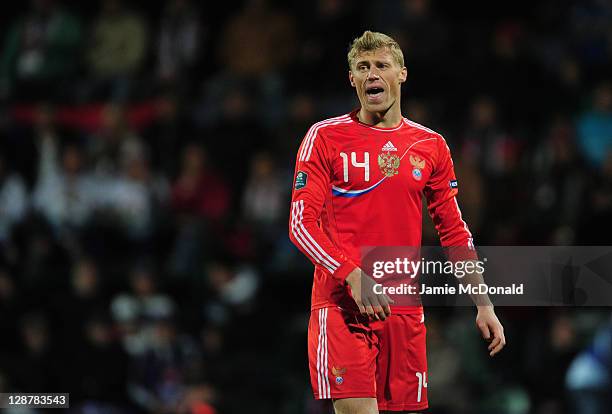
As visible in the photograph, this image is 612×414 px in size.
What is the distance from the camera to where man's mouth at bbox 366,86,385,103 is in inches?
233

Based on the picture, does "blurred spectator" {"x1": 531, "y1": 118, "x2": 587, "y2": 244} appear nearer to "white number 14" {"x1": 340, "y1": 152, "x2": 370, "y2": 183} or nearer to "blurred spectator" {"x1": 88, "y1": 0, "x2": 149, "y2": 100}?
"white number 14" {"x1": 340, "y1": 152, "x2": 370, "y2": 183}

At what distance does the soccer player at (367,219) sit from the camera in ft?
19.0

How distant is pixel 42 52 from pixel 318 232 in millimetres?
9965

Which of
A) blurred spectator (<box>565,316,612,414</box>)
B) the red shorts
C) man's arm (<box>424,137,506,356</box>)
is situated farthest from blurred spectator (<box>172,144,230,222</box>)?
the red shorts

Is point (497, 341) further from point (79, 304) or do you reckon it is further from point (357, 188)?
point (79, 304)

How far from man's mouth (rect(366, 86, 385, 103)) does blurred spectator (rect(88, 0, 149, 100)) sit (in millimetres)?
8744

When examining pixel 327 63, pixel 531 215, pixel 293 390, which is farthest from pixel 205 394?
pixel 327 63

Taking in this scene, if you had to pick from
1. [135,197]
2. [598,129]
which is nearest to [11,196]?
[135,197]

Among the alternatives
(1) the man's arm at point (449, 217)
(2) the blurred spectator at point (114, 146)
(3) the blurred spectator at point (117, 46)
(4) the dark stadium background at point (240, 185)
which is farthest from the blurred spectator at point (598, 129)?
(3) the blurred spectator at point (117, 46)

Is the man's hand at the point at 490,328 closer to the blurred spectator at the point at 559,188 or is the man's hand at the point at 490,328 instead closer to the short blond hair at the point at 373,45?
the short blond hair at the point at 373,45

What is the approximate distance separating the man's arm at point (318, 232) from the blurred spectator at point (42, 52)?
908 cm

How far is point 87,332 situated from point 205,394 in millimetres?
1655

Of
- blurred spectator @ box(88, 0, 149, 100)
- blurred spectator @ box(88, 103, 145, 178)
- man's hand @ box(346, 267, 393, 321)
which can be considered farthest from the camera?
blurred spectator @ box(88, 0, 149, 100)

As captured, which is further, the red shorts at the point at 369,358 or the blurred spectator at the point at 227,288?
the blurred spectator at the point at 227,288
